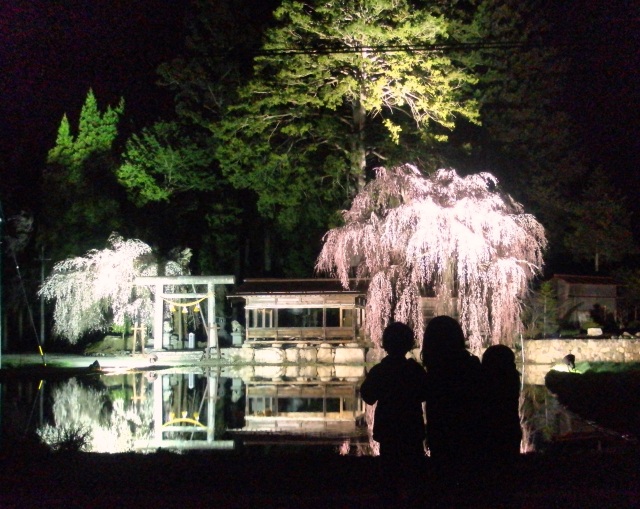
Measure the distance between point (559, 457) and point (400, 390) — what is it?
4.50 metres

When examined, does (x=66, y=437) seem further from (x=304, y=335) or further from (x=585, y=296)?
(x=585, y=296)

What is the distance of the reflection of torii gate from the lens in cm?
3177

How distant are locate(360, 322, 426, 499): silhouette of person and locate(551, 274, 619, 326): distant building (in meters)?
32.8

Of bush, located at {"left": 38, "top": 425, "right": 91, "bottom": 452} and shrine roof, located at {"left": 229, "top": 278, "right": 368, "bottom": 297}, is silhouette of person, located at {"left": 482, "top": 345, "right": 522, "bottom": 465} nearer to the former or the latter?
bush, located at {"left": 38, "top": 425, "right": 91, "bottom": 452}

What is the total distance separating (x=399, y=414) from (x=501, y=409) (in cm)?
93

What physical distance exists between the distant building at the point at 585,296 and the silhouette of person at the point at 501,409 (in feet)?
109

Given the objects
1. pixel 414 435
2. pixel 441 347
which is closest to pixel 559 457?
pixel 414 435

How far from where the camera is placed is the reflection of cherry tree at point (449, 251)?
23438mm

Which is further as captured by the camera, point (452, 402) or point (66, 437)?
point (66, 437)

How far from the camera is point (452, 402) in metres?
5.55

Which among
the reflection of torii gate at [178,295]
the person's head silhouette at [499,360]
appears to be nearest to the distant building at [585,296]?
the reflection of torii gate at [178,295]

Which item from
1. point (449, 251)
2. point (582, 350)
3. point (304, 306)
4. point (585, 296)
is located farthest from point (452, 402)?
point (585, 296)

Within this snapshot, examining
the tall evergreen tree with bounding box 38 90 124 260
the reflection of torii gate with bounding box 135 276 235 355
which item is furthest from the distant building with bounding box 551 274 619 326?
the tall evergreen tree with bounding box 38 90 124 260

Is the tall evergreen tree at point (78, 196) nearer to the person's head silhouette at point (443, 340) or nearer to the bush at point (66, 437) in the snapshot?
the bush at point (66, 437)
